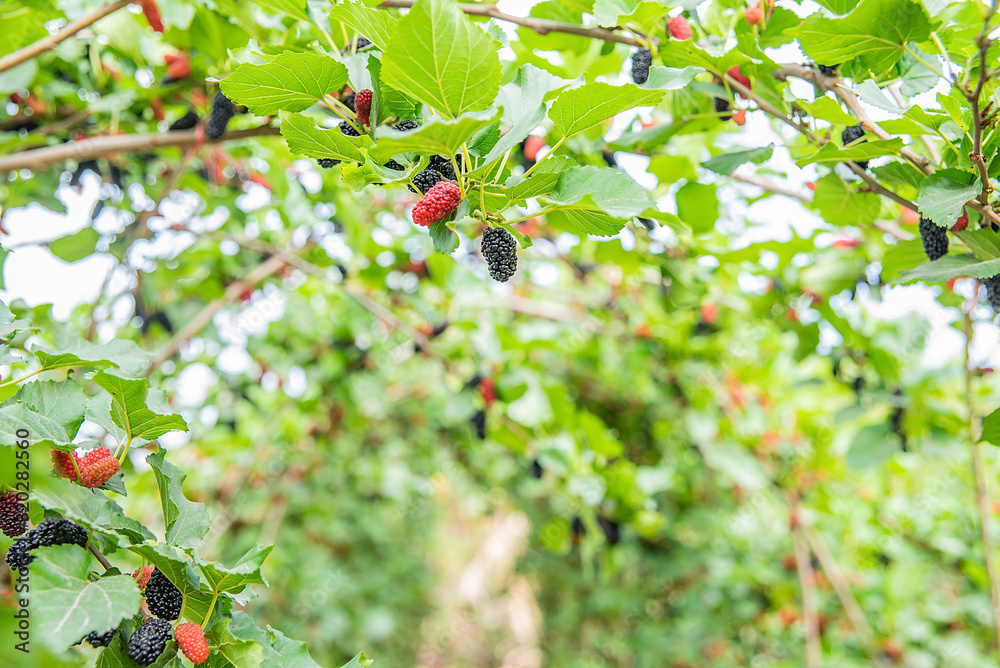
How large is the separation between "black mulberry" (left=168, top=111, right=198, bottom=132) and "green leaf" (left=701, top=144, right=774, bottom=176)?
0.77m

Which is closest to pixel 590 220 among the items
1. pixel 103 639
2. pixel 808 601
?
pixel 103 639

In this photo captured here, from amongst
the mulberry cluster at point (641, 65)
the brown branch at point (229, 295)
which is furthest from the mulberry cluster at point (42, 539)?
the brown branch at point (229, 295)

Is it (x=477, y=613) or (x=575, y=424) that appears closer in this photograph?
(x=575, y=424)

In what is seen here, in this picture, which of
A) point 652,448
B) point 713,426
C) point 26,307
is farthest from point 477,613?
point 26,307

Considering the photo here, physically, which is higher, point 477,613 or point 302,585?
point 302,585

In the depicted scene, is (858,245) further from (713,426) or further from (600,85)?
(600,85)

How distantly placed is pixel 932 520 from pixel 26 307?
2.41 m

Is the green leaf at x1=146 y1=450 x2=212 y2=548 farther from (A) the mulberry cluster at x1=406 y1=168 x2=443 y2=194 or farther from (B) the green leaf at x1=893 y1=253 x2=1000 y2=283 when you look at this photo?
(B) the green leaf at x1=893 y1=253 x2=1000 y2=283

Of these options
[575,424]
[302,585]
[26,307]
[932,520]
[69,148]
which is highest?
[69,148]

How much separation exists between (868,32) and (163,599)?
2.51 feet

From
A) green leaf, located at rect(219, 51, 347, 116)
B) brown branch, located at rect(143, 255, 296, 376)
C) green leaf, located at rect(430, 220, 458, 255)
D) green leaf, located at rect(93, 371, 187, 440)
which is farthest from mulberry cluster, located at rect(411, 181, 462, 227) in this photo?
brown branch, located at rect(143, 255, 296, 376)

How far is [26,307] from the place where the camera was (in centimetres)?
102

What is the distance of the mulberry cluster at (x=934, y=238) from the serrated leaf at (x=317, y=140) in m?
0.55

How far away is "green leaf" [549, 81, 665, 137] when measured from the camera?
464 mm
